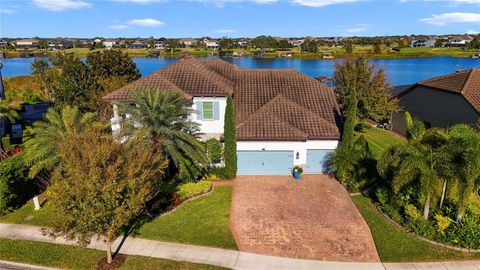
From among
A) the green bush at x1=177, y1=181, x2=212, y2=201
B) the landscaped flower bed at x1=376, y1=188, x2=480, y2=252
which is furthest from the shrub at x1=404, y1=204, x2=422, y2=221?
the green bush at x1=177, y1=181, x2=212, y2=201

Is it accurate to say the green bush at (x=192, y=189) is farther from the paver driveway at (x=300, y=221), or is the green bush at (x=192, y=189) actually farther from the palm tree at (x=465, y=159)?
the palm tree at (x=465, y=159)

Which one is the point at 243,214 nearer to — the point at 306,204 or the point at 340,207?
the point at 306,204

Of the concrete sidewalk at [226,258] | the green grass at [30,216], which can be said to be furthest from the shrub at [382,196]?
the green grass at [30,216]

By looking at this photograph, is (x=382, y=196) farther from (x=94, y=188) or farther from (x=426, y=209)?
(x=94, y=188)

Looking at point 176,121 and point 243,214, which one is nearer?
point 243,214

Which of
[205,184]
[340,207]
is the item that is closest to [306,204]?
[340,207]

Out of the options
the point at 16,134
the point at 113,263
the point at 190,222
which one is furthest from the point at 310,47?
the point at 113,263
